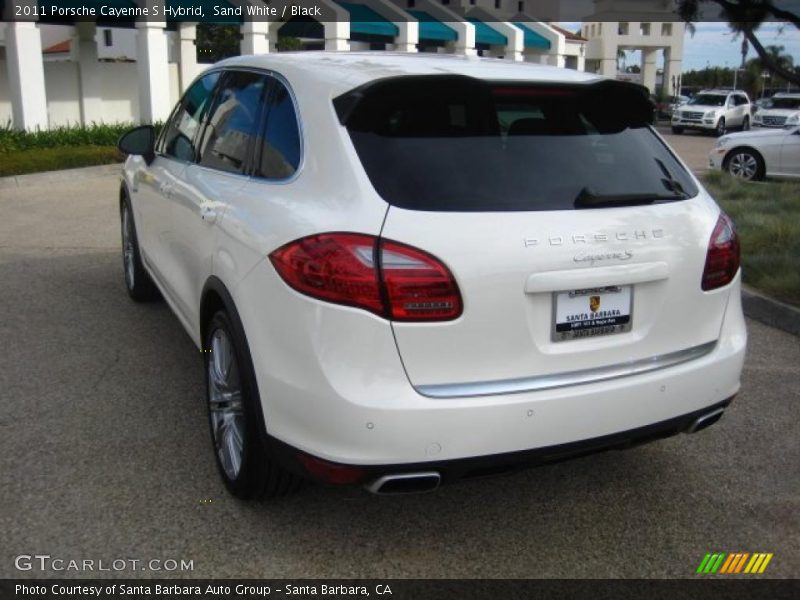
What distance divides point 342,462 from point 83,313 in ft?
13.2

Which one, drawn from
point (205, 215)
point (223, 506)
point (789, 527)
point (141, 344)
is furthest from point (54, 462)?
point (789, 527)

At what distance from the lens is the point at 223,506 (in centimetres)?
337

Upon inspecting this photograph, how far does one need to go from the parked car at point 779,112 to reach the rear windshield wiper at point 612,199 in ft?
97.9

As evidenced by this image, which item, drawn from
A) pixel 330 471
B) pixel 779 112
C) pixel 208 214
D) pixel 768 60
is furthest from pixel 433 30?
pixel 330 471

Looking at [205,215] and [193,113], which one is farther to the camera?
[193,113]

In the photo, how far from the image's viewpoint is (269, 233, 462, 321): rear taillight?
→ 2598mm

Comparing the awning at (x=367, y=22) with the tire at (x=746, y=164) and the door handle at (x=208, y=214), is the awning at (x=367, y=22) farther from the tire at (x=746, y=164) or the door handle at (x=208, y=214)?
the door handle at (x=208, y=214)

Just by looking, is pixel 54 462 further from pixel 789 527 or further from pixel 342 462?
pixel 789 527

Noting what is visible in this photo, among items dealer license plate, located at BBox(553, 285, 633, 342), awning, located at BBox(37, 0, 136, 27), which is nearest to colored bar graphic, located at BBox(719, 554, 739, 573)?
dealer license plate, located at BBox(553, 285, 633, 342)

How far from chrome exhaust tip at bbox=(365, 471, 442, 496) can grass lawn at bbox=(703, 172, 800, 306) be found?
14.9 feet

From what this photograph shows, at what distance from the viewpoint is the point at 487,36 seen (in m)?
32.1

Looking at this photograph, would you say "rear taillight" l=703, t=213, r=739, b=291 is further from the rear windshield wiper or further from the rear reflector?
the rear reflector

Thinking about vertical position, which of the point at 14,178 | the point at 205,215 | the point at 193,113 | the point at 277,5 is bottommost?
the point at 14,178

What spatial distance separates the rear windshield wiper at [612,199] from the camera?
2.90m
